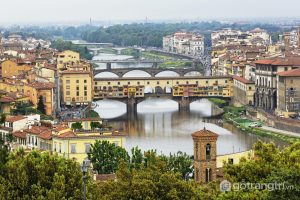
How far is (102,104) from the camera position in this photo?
1705 inches

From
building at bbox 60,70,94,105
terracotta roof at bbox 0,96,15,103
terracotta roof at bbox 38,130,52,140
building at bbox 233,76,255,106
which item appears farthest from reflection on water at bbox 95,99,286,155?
terracotta roof at bbox 38,130,52,140

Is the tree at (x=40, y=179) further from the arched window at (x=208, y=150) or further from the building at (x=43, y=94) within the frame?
the building at (x=43, y=94)

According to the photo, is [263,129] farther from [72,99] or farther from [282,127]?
[72,99]

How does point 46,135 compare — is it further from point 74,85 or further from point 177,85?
point 177,85

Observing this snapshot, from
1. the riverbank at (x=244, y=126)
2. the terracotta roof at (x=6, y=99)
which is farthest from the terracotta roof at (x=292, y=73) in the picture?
the terracotta roof at (x=6, y=99)

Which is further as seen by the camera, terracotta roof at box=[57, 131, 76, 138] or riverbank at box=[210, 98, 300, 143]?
riverbank at box=[210, 98, 300, 143]

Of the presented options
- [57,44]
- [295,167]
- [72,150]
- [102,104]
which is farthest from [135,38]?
[295,167]

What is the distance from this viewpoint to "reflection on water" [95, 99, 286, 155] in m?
27.6

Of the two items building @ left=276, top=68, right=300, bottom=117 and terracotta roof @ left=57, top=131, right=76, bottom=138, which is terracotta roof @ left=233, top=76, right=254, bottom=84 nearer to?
building @ left=276, top=68, right=300, bottom=117

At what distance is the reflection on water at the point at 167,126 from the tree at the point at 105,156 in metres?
7.14

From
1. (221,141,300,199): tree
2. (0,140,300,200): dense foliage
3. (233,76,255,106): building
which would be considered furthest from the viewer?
(233,76,255,106): building

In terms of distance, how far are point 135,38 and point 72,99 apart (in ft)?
194

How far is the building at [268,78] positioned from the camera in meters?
37.4

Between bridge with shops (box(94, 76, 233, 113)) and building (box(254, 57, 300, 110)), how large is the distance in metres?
2.85
